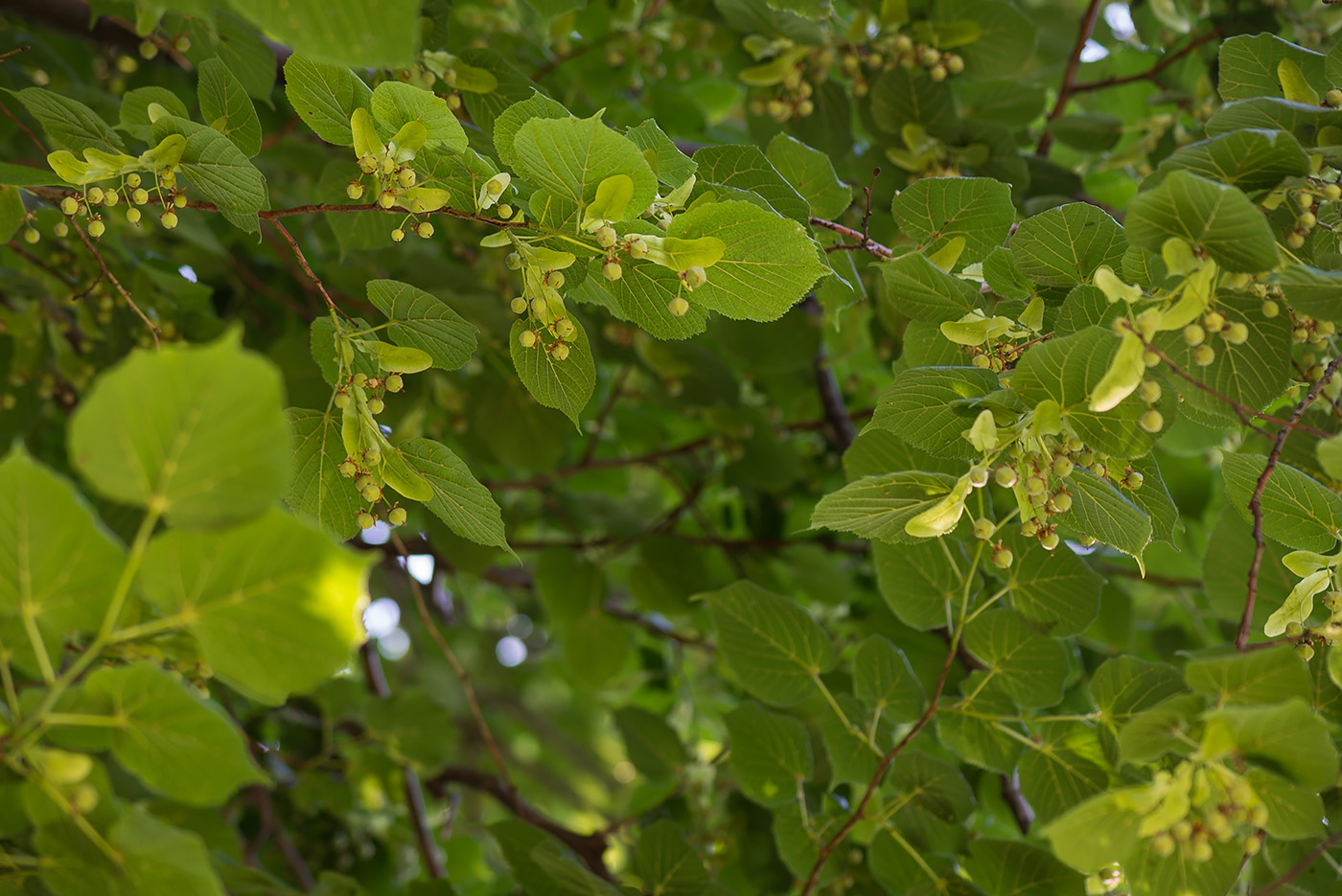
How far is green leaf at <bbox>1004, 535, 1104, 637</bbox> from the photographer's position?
1.35 meters

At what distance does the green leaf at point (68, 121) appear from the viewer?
114 cm

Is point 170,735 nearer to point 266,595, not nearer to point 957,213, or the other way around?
point 266,595

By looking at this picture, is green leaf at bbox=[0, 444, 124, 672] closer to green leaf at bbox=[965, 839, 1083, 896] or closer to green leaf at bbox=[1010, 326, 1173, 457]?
green leaf at bbox=[1010, 326, 1173, 457]

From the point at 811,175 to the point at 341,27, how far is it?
31.8 inches

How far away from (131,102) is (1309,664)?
1.73m

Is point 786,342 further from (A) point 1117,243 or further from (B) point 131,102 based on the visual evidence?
(B) point 131,102

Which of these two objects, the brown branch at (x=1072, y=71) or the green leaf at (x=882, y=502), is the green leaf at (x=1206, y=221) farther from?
the brown branch at (x=1072, y=71)

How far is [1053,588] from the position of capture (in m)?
1.36

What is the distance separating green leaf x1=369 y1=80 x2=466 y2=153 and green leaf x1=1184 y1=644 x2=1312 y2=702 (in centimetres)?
94

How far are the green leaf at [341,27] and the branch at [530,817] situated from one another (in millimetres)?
1448

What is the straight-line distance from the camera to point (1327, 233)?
1.08m

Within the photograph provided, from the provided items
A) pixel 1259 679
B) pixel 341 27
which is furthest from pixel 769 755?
pixel 341 27

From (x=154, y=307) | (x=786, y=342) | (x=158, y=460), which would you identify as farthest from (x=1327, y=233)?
(x=154, y=307)

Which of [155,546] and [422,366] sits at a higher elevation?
[155,546]
